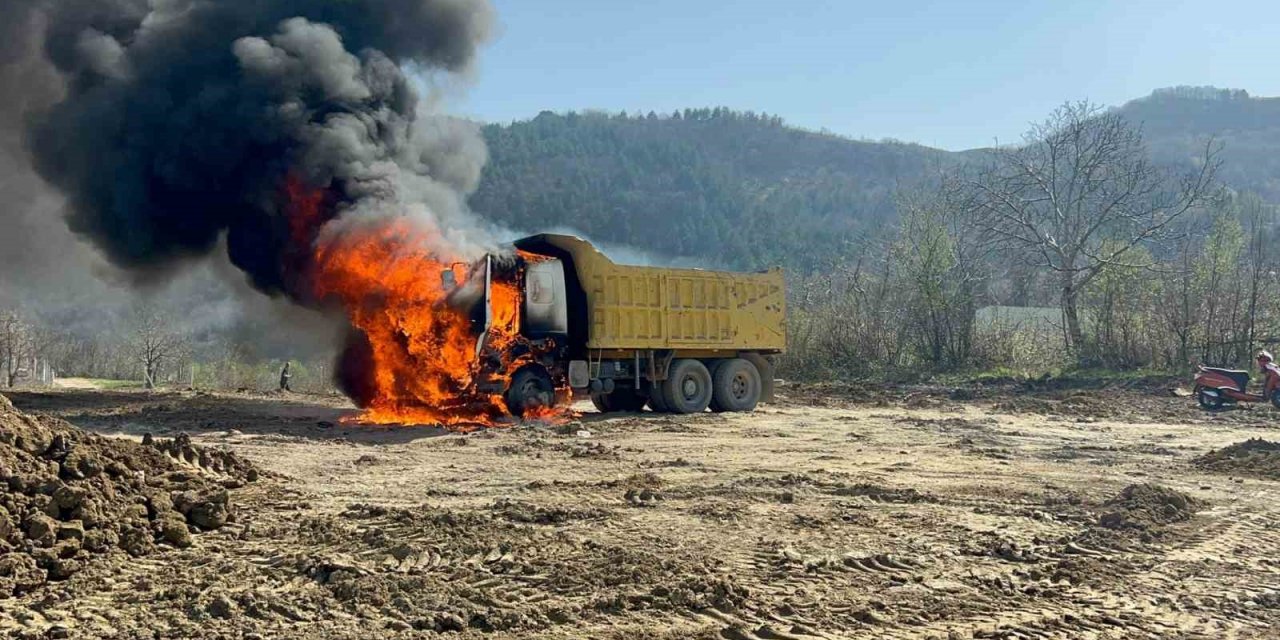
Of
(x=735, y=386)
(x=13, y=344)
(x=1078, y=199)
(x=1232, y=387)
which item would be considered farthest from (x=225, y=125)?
(x=1078, y=199)

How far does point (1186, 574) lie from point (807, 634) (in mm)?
2834

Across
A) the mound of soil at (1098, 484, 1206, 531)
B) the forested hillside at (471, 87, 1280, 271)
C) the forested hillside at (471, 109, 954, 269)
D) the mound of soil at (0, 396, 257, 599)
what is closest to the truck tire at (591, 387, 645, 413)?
the mound of soil at (0, 396, 257, 599)

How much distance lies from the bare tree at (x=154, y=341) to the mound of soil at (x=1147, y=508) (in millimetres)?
27130

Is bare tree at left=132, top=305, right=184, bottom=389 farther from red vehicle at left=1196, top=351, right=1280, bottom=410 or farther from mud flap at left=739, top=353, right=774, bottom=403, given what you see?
red vehicle at left=1196, top=351, right=1280, bottom=410

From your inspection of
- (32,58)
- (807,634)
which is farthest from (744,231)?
(807,634)

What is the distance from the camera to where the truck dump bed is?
15.3 meters

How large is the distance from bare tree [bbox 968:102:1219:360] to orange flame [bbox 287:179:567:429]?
1932cm

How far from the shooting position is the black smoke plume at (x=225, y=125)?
48.5ft

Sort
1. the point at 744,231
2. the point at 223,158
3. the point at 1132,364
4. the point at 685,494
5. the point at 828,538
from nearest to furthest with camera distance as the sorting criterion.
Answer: the point at 828,538 → the point at 685,494 → the point at 223,158 → the point at 1132,364 → the point at 744,231

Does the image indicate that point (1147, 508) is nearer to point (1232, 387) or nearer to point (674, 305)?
point (674, 305)

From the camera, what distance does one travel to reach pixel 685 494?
26.8ft

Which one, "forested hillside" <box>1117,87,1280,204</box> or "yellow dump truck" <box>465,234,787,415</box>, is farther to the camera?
"forested hillside" <box>1117,87,1280,204</box>

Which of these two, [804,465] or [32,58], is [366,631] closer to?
[804,465]

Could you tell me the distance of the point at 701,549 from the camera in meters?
6.09
